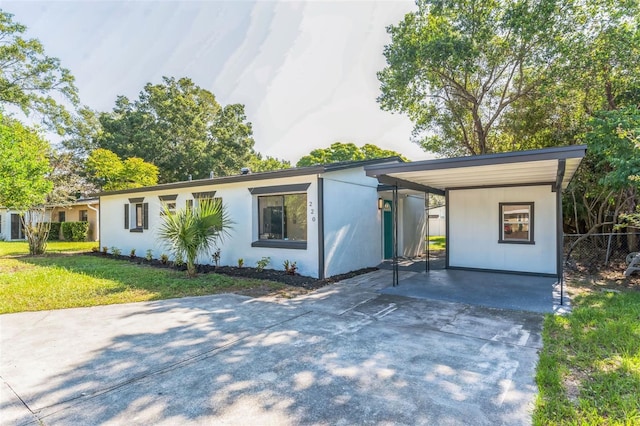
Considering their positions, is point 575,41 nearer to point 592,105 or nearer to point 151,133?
point 592,105

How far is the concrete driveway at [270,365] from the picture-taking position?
2.68m

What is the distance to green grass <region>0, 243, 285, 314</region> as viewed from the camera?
20.4 ft

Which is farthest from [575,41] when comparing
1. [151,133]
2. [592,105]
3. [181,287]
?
[151,133]

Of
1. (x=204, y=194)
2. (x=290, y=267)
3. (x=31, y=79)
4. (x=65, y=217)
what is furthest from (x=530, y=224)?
(x=65, y=217)

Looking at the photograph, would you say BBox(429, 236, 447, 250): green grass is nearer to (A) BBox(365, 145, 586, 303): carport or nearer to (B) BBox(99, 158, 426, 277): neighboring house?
(B) BBox(99, 158, 426, 277): neighboring house

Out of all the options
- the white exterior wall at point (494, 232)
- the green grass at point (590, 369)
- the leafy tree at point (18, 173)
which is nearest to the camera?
the green grass at point (590, 369)

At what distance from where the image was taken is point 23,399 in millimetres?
2887

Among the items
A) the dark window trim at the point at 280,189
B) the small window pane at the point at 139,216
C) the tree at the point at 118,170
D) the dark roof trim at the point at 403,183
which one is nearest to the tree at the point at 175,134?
the tree at the point at 118,170

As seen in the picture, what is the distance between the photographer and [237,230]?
980 cm

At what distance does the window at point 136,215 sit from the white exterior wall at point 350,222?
25.8 ft

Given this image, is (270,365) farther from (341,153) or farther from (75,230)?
(341,153)

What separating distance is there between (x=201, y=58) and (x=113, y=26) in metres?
3.14

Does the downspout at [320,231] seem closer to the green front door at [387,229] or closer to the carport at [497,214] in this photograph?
the carport at [497,214]

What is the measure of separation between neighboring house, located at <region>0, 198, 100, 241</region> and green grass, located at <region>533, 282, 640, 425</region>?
2321 centimetres
